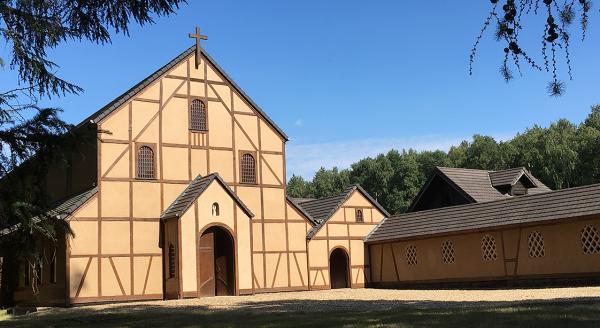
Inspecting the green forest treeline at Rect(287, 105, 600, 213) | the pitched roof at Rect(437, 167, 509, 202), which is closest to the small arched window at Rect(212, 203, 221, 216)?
the pitched roof at Rect(437, 167, 509, 202)

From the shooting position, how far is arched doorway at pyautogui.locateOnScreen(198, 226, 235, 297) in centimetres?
2505

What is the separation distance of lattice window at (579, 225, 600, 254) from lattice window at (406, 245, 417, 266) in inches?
320

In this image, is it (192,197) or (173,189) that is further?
(173,189)

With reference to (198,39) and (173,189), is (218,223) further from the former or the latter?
Answer: (198,39)

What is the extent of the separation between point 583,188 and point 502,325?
1644 cm

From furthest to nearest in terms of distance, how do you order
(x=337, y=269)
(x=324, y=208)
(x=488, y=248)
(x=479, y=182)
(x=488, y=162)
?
(x=488, y=162)
(x=479, y=182)
(x=337, y=269)
(x=324, y=208)
(x=488, y=248)

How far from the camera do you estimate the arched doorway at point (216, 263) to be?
82.2 ft

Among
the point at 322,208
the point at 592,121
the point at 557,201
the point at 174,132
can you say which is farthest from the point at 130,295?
the point at 592,121

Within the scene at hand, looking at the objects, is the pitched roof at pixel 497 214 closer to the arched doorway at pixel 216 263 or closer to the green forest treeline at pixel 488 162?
the arched doorway at pixel 216 263

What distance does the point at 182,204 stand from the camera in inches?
974

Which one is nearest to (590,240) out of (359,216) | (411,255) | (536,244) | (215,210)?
(536,244)

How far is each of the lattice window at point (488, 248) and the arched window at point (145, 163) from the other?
528 inches

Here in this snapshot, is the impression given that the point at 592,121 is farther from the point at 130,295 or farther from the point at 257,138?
the point at 130,295

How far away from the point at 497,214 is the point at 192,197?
1199cm
